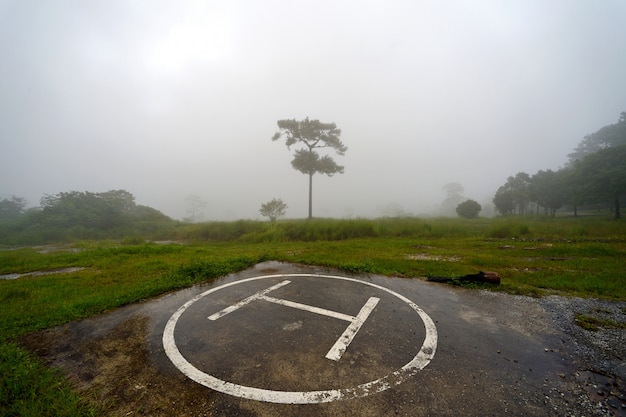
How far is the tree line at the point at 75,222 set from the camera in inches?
899

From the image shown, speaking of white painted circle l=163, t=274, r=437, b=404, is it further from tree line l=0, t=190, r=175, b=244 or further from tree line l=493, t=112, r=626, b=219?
tree line l=493, t=112, r=626, b=219

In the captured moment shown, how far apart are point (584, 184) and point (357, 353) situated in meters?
36.4

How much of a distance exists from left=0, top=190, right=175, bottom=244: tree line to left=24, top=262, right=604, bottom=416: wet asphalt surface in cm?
2675

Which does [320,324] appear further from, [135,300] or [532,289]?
[532,289]

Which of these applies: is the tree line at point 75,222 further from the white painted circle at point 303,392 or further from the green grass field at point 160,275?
the white painted circle at point 303,392

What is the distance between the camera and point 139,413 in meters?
2.34

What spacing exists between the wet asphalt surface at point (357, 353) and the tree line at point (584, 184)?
30302mm

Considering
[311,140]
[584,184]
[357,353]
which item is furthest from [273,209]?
[584,184]

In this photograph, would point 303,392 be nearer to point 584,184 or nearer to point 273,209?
point 273,209

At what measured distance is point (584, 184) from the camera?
25.8 m

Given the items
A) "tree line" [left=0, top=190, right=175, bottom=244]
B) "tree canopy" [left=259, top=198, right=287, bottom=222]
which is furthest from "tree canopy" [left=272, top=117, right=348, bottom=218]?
"tree line" [left=0, top=190, right=175, bottom=244]

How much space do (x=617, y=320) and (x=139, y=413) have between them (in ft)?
23.5

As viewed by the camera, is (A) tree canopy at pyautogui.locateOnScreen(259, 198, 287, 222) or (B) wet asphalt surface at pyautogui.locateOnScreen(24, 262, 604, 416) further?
(A) tree canopy at pyautogui.locateOnScreen(259, 198, 287, 222)

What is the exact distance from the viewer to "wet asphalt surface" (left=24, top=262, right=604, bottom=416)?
2.45m
